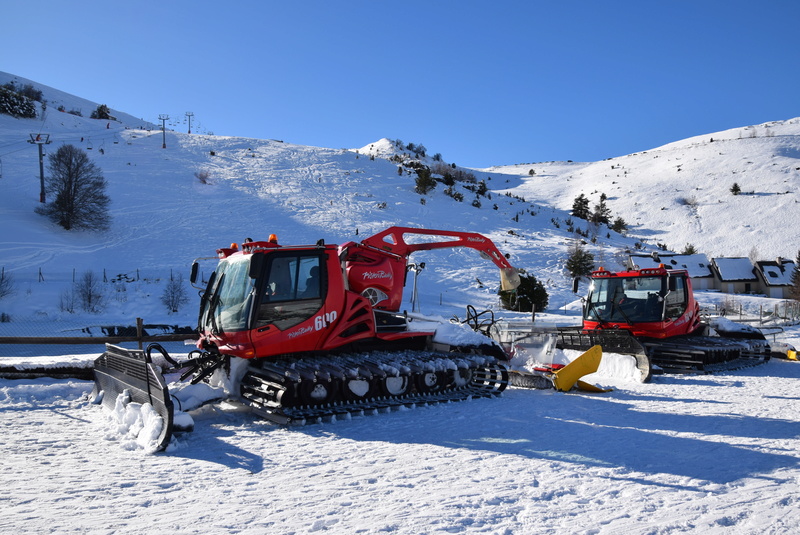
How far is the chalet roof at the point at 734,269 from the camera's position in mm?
50312

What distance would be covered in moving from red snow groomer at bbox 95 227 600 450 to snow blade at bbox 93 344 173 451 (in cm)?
2

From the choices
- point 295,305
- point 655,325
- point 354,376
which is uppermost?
point 295,305

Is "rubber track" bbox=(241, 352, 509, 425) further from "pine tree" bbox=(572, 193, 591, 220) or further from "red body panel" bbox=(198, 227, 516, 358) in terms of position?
"pine tree" bbox=(572, 193, 591, 220)

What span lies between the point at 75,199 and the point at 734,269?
52907 millimetres

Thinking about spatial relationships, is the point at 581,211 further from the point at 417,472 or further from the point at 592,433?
the point at 417,472

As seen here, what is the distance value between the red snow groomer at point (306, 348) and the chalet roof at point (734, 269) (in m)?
48.2

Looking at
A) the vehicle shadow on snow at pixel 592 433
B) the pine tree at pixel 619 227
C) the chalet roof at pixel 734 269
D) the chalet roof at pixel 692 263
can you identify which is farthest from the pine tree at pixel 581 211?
the vehicle shadow on snow at pixel 592 433

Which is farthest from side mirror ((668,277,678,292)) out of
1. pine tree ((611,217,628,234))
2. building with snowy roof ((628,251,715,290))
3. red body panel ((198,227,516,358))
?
pine tree ((611,217,628,234))

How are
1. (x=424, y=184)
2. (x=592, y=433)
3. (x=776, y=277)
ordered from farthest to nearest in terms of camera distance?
(x=424, y=184)
(x=776, y=277)
(x=592, y=433)

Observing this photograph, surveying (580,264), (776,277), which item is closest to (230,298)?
(580,264)

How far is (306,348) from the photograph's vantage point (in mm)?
8703

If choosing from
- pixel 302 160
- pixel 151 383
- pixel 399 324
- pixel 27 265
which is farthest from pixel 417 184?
pixel 151 383

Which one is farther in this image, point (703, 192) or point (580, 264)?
point (703, 192)

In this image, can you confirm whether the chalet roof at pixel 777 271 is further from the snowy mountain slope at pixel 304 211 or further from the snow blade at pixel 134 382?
the snow blade at pixel 134 382
